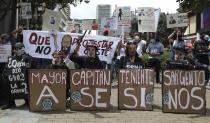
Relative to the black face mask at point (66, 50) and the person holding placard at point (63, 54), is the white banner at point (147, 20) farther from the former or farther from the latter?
the black face mask at point (66, 50)

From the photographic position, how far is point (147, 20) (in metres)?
22.4

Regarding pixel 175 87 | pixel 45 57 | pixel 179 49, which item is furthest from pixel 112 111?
pixel 45 57

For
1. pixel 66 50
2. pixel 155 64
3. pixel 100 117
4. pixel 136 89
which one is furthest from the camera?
pixel 155 64

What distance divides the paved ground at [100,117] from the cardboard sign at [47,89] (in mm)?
265

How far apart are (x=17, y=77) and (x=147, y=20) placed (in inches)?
427

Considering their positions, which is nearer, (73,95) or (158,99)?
(73,95)

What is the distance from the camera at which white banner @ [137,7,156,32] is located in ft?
73.3

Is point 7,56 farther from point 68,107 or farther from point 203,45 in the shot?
point 203,45

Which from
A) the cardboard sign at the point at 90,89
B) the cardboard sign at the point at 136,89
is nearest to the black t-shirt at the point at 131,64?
the cardboard sign at the point at 136,89

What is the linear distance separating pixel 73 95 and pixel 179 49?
2903 mm

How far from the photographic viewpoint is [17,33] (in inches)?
593

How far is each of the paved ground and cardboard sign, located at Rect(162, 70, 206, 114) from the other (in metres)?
0.22

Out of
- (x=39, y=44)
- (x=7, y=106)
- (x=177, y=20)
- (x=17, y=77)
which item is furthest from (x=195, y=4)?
(x=177, y=20)

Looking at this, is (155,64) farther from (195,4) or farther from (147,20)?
(195,4)
